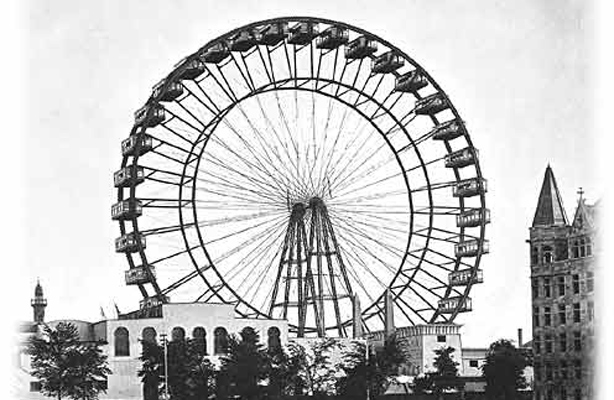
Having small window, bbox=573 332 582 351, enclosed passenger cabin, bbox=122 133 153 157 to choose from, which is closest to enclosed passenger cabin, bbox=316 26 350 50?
enclosed passenger cabin, bbox=122 133 153 157

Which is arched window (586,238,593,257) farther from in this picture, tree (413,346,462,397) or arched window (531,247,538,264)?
tree (413,346,462,397)

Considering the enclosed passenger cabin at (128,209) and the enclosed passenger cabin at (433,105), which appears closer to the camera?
the enclosed passenger cabin at (128,209)

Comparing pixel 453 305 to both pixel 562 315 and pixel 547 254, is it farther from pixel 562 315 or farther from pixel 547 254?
pixel 562 315

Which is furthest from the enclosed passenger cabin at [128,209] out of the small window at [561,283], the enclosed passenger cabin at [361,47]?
the small window at [561,283]

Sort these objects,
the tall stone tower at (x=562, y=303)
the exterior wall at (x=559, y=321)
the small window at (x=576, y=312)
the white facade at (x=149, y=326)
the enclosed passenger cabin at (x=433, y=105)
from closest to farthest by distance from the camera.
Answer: the exterior wall at (x=559, y=321) → the tall stone tower at (x=562, y=303) → the small window at (x=576, y=312) → the white facade at (x=149, y=326) → the enclosed passenger cabin at (x=433, y=105)

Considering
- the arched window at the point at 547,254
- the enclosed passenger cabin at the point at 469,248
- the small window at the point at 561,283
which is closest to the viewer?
the small window at the point at 561,283

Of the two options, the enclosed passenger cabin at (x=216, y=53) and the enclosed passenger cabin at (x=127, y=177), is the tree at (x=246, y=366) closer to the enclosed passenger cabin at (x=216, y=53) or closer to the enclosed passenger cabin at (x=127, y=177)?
the enclosed passenger cabin at (x=127, y=177)

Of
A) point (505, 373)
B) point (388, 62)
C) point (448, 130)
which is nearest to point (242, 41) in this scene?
point (388, 62)
